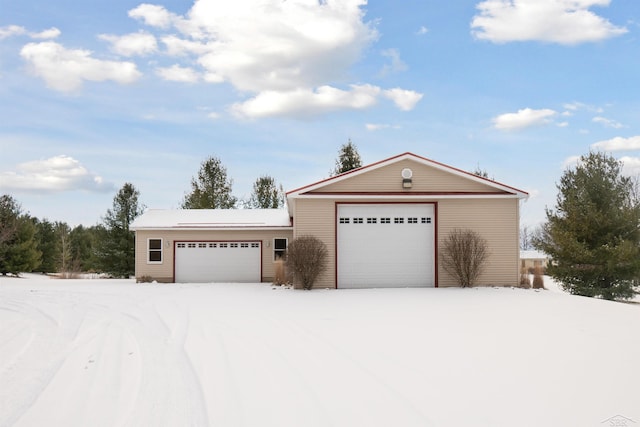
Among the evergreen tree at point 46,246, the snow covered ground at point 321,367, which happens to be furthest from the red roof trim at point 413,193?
the evergreen tree at point 46,246

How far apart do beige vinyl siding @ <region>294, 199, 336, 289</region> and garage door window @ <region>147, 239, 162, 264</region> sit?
8554 mm

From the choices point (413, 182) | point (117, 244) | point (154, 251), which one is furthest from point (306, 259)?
point (117, 244)

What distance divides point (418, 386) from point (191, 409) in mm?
2328

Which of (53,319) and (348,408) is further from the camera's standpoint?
(53,319)

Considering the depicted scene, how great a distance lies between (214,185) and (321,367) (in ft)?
117

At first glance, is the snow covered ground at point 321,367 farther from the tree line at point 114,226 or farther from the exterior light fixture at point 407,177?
the tree line at point 114,226

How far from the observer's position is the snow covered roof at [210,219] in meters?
24.1

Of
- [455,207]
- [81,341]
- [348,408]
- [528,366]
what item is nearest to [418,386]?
[348,408]

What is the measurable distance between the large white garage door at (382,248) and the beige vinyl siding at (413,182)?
2.16 feet

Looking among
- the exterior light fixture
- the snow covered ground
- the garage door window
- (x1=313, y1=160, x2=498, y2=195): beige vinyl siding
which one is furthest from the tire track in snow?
the garage door window

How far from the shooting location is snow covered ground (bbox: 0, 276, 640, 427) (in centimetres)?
497

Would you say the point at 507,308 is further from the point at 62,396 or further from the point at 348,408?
the point at 62,396

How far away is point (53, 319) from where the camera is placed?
11406 millimetres

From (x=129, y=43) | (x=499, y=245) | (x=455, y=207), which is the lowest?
(x=499, y=245)
